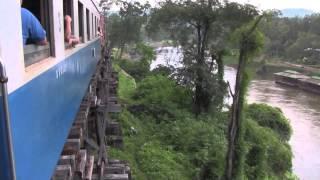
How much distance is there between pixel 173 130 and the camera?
645 inches

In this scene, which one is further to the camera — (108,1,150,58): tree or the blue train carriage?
(108,1,150,58): tree

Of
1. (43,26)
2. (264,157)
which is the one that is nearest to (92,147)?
(43,26)

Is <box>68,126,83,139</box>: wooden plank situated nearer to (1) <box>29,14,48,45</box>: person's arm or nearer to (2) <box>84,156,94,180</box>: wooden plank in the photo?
(2) <box>84,156,94,180</box>: wooden plank

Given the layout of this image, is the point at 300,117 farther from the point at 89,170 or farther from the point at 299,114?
the point at 89,170

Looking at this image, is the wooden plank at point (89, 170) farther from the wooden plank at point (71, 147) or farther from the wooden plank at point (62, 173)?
the wooden plank at point (62, 173)

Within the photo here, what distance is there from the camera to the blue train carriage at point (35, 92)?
1771 mm

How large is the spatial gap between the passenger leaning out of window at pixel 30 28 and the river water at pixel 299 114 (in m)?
17.9

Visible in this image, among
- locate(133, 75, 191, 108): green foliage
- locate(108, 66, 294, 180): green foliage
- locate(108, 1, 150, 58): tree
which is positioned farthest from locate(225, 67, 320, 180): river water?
locate(108, 1, 150, 58): tree

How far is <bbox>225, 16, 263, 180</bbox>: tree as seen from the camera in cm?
1228

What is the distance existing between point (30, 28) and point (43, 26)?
742mm

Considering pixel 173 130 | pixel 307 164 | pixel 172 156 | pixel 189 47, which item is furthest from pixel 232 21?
pixel 307 164

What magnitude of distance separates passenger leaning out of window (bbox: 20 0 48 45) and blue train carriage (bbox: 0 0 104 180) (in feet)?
0.18

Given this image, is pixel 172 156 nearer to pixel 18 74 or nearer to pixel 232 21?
pixel 232 21

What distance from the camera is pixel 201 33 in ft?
63.3
